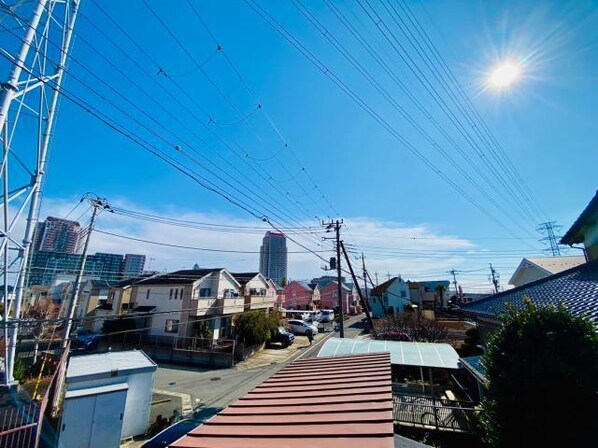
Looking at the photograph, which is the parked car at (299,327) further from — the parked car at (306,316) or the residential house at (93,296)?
the residential house at (93,296)

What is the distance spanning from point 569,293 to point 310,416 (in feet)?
27.1

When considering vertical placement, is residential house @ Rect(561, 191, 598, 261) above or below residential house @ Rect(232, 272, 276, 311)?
above

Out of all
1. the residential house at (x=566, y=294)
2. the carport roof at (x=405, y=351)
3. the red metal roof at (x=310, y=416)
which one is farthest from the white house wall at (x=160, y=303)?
the residential house at (x=566, y=294)

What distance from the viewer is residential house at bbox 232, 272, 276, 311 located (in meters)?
29.7

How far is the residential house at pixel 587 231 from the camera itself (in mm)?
9530

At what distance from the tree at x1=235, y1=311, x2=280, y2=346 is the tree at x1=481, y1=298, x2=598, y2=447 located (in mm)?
18809

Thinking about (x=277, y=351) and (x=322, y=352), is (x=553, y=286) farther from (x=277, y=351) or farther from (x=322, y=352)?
(x=277, y=351)

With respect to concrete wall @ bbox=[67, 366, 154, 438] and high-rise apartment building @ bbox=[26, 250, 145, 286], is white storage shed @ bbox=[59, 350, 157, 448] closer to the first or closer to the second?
concrete wall @ bbox=[67, 366, 154, 438]

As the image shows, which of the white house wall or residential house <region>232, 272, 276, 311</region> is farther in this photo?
residential house <region>232, 272, 276, 311</region>

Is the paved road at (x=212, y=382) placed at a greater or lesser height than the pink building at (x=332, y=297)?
lesser

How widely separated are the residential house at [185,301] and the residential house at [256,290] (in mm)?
2022

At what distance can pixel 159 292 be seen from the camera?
25.1 meters

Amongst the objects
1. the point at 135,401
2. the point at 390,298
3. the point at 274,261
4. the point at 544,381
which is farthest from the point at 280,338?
the point at 274,261

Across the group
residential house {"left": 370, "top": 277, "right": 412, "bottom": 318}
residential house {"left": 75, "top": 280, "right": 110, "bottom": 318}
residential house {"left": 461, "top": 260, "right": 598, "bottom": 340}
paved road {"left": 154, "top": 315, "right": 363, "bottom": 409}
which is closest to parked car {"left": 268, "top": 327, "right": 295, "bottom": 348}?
paved road {"left": 154, "top": 315, "right": 363, "bottom": 409}
